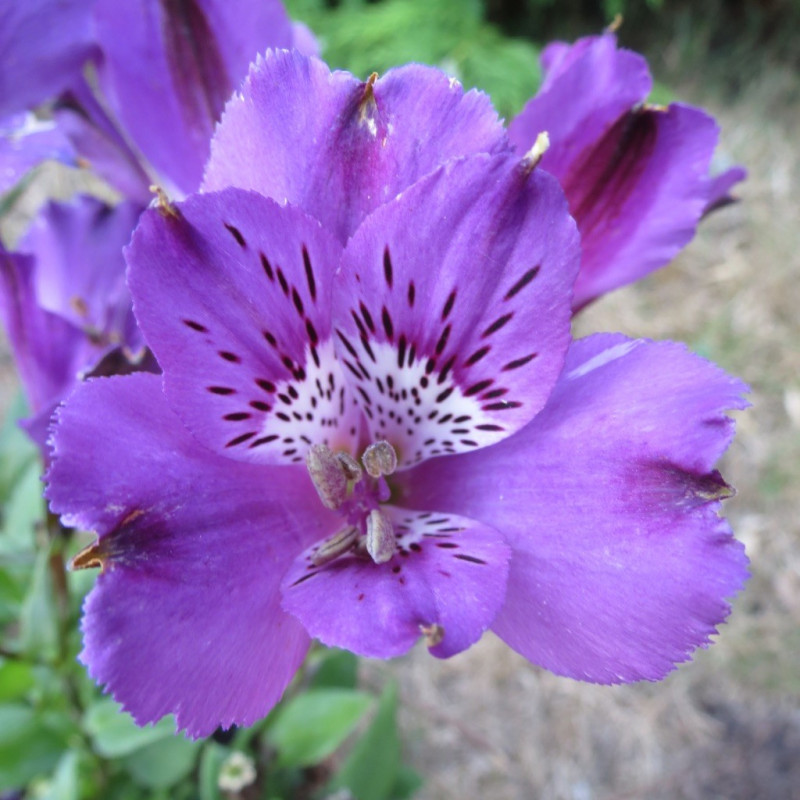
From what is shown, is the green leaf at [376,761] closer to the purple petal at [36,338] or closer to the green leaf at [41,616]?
the green leaf at [41,616]

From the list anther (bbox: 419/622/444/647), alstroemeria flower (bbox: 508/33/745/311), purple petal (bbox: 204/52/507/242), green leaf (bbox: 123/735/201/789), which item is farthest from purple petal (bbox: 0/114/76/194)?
green leaf (bbox: 123/735/201/789)

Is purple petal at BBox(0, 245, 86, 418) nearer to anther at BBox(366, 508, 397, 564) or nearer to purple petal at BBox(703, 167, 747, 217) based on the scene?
anther at BBox(366, 508, 397, 564)

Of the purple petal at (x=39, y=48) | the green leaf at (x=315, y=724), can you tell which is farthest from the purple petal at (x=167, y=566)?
the green leaf at (x=315, y=724)

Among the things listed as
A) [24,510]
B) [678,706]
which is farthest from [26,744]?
[678,706]

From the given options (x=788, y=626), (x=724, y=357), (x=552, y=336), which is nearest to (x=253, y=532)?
(x=552, y=336)

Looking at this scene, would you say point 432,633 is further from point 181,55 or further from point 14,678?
point 14,678

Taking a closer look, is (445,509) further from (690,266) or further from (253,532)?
(690,266)

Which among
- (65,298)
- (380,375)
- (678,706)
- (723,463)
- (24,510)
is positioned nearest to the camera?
(380,375)
